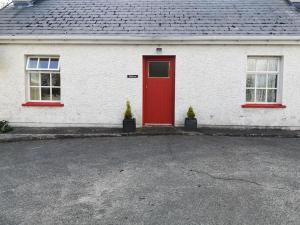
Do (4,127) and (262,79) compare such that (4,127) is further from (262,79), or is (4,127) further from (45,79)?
(262,79)

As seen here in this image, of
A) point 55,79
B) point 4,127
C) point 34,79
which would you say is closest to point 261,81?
point 55,79

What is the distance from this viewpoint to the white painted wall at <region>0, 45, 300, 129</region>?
33.1 ft

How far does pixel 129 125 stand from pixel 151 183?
4607 millimetres

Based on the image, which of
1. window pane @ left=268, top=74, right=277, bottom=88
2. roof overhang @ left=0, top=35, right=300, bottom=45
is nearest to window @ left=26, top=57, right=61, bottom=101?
roof overhang @ left=0, top=35, right=300, bottom=45

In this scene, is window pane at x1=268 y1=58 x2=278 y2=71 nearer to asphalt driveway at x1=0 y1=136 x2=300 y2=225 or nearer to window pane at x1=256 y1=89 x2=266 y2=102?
window pane at x1=256 y1=89 x2=266 y2=102

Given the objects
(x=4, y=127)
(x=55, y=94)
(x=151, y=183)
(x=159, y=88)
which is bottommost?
(x=151, y=183)

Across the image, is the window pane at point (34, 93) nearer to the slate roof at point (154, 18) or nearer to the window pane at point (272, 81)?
the slate roof at point (154, 18)

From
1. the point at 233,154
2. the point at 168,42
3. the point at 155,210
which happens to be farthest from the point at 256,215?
the point at 168,42

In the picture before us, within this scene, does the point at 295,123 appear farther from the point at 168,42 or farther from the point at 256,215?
the point at 256,215

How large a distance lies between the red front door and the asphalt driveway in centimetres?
229

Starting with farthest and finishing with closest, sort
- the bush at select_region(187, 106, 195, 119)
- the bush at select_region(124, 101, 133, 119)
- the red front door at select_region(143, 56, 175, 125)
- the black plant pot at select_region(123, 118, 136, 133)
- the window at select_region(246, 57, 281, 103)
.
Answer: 1. the red front door at select_region(143, 56, 175, 125)
2. the window at select_region(246, 57, 281, 103)
3. the bush at select_region(187, 106, 195, 119)
4. the bush at select_region(124, 101, 133, 119)
5. the black plant pot at select_region(123, 118, 136, 133)

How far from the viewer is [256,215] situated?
3.93 metres

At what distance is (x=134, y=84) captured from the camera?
1026 centimetres

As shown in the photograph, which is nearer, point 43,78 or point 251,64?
point 251,64
